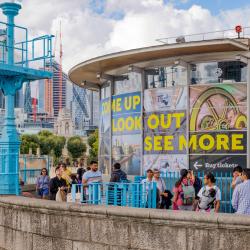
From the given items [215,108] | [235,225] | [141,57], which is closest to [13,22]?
[141,57]

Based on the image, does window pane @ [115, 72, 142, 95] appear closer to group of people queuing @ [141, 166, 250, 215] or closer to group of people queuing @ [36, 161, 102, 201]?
group of people queuing @ [36, 161, 102, 201]

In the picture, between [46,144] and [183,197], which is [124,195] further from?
[46,144]

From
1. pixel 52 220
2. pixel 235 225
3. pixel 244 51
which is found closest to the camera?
pixel 235 225

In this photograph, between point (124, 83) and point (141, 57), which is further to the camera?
point (124, 83)

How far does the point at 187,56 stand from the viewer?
16.5 meters

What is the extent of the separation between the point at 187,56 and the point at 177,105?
152 cm

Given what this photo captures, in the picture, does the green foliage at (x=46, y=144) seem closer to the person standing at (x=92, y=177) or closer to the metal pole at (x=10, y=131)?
the metal pole at (x=10, y=131)

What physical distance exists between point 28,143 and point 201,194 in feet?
345

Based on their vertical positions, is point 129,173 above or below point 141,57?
below

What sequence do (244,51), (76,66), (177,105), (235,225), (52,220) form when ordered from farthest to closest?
(76,66)
(177,105)
(244,51)
(52,220)
(235,225)

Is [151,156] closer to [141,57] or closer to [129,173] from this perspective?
[129,173]

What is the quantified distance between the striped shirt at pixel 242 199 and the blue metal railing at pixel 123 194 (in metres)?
2.64

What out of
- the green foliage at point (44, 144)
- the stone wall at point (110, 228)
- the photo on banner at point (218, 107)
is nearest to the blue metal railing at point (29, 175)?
the photo on banner at point (218, 107)

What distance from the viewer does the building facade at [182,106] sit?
15.7 metres
